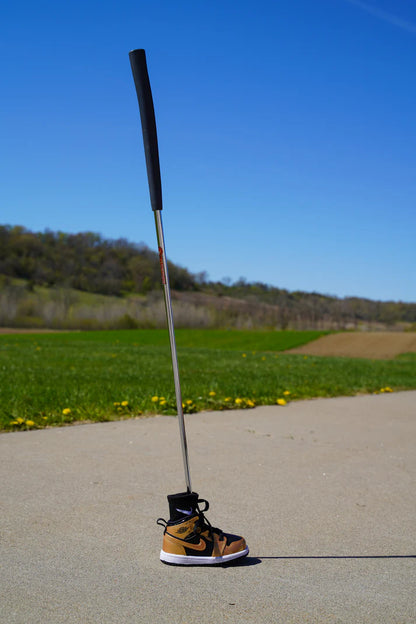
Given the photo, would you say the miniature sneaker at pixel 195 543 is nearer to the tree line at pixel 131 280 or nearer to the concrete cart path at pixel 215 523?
the concrete cart path at pixel 215 523

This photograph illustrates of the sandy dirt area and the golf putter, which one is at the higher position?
the golf putter

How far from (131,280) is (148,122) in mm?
94775

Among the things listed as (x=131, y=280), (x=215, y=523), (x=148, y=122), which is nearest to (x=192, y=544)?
(x=215, y=523)

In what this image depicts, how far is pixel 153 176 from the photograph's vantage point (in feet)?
9.63

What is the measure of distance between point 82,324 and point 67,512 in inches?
2249

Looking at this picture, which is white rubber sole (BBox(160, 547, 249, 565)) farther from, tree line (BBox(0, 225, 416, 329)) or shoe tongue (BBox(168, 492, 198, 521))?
tree line (BBox(0, 225, 416, 329))

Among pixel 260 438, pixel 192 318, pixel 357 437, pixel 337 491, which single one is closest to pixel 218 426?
pixel 260 438

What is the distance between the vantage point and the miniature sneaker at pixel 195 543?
107 inches

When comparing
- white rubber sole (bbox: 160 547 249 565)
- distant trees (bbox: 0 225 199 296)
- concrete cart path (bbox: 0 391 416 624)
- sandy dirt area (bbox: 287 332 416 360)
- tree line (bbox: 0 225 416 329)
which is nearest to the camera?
concrete cart path (bbox: 0 391 416 624)

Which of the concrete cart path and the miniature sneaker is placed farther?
the miniature sneaker

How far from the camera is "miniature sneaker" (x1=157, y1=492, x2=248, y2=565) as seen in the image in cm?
272

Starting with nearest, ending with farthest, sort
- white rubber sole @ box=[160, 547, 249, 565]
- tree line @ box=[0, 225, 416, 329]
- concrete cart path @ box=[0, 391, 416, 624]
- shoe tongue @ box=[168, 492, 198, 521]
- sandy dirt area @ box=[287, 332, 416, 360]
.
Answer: concrete cart path @ box=[0, 391, 416, 624] < white rubber sole @ box=[160, 547, 249, 565] < shoe tongue @ box=[168, 492, 198, 521] < sandy dirt area @ box=[287, 332, 416, 360] < tree line @ box=[0, 225, 416, 329]

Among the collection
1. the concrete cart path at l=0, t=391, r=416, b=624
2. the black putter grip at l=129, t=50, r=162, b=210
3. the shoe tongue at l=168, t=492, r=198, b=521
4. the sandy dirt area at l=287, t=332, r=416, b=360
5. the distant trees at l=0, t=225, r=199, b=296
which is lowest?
the sandy dirt area at l=287, t=332, r=416, b=360

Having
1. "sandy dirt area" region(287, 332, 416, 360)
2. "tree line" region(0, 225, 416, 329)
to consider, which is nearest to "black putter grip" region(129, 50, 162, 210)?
"sandy dirt area" region(287, 332, 416, 360)
